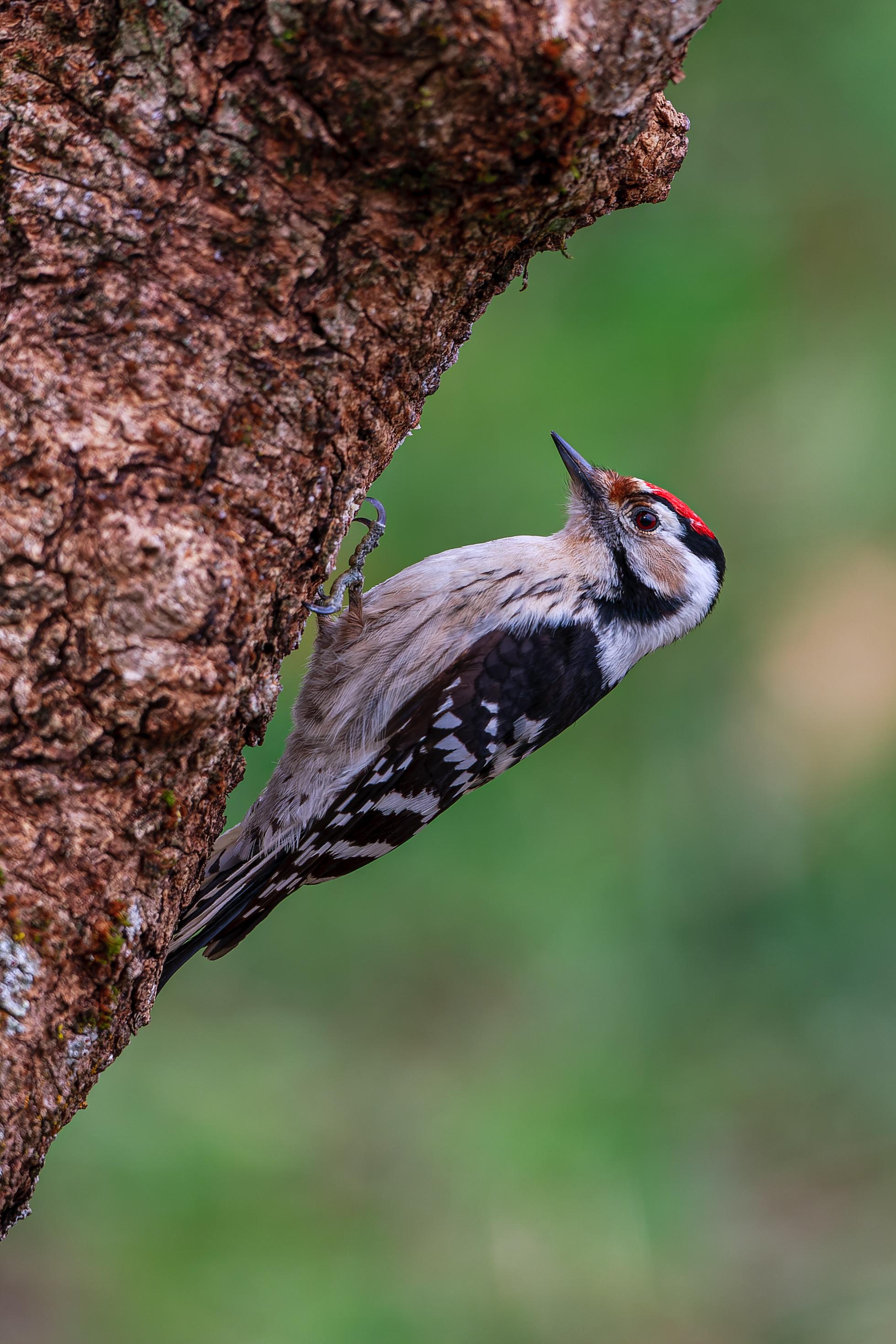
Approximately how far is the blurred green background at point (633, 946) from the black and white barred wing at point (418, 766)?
1809 mm

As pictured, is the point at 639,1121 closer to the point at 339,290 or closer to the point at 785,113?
the point at 339,290

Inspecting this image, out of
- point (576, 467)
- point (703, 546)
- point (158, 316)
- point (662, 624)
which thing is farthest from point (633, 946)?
point (158, 316)

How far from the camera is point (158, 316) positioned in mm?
1959

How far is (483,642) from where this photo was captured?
131 inches

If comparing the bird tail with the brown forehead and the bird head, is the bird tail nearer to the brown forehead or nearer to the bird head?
the bird head

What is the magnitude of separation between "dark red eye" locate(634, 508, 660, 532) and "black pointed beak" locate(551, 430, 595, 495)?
0.17 m

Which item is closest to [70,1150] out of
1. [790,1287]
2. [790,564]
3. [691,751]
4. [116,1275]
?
[116,1275]

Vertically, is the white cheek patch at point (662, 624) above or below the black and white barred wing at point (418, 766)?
above

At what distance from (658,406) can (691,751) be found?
6.56 ft

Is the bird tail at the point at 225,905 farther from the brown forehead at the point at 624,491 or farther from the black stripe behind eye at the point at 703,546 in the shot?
the black stripe behind eye at the point at 703,546

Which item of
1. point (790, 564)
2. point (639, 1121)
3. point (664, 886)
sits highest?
point (790, 564)

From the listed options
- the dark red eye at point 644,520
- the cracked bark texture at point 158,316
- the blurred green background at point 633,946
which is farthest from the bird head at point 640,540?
the blurred green background at point 633,946

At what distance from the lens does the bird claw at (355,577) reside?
126 inches

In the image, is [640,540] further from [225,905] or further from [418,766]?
[225,905]
